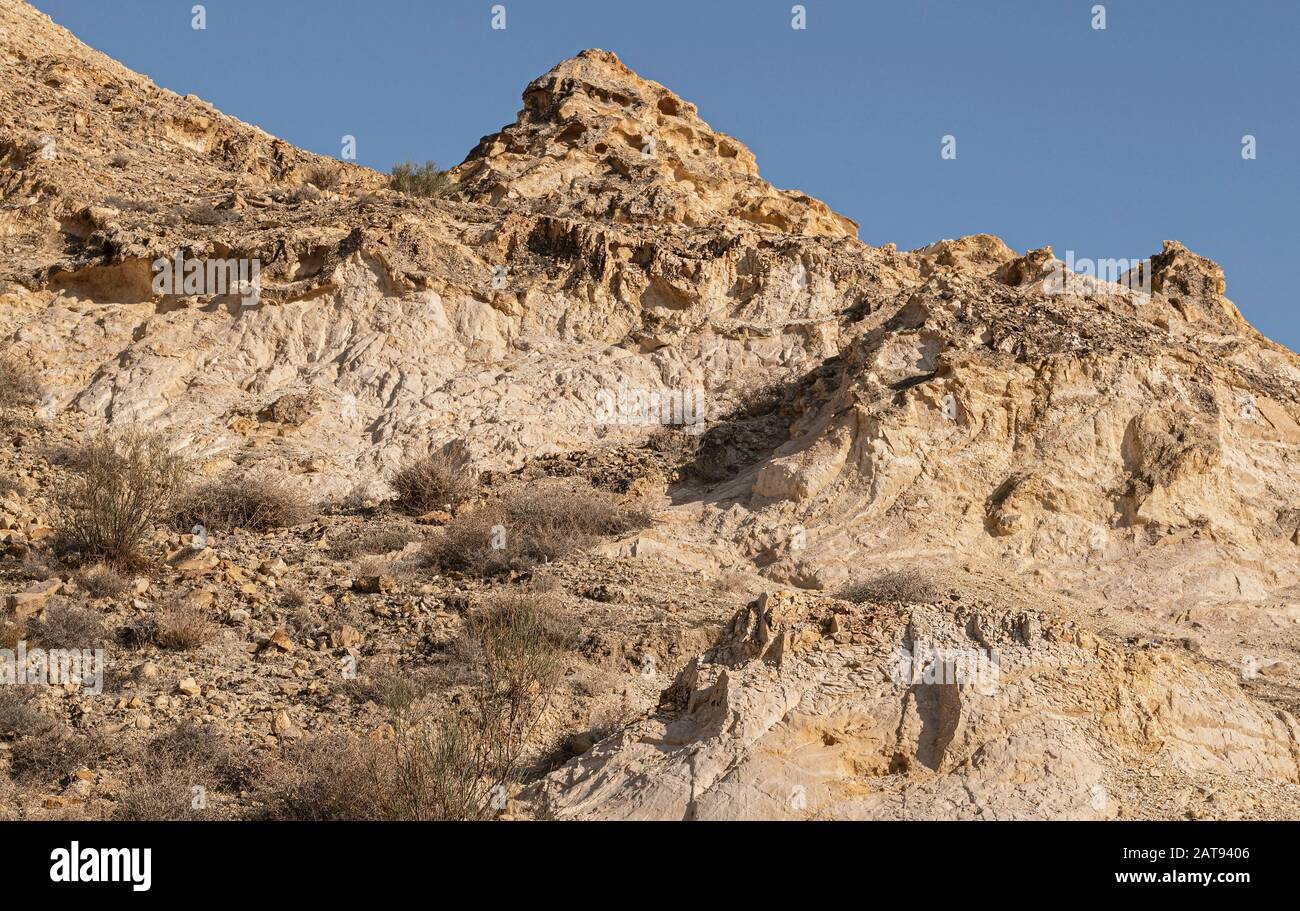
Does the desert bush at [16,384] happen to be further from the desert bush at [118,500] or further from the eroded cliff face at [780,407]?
the desert bush at [118,500]

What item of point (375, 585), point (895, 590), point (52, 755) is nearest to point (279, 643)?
point (375, 585)

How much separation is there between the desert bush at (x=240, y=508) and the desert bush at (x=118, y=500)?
215 mm

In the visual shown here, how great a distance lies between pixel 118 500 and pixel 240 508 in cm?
156

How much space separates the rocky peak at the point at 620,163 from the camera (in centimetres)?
1967

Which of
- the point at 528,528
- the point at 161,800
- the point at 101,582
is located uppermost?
the point at 528,528

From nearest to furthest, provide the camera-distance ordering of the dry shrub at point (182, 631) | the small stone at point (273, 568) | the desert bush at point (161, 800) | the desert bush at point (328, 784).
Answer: the desert bush at point (328, 784), the desert bush at point (161, 800), the dry shrub at point (182, 631), the small stone at point (273, 568)

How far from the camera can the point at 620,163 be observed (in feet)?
68.8

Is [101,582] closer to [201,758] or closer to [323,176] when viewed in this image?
[201,758]

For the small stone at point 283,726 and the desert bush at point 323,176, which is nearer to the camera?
the small stone at point 283,726

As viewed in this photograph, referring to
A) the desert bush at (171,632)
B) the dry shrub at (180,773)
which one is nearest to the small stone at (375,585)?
the desert bush at (171,632)

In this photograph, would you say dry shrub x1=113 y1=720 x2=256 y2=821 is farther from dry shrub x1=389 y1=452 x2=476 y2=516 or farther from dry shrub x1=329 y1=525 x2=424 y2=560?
dry shrub x1=389 y1=452 x2=476 y2=516
